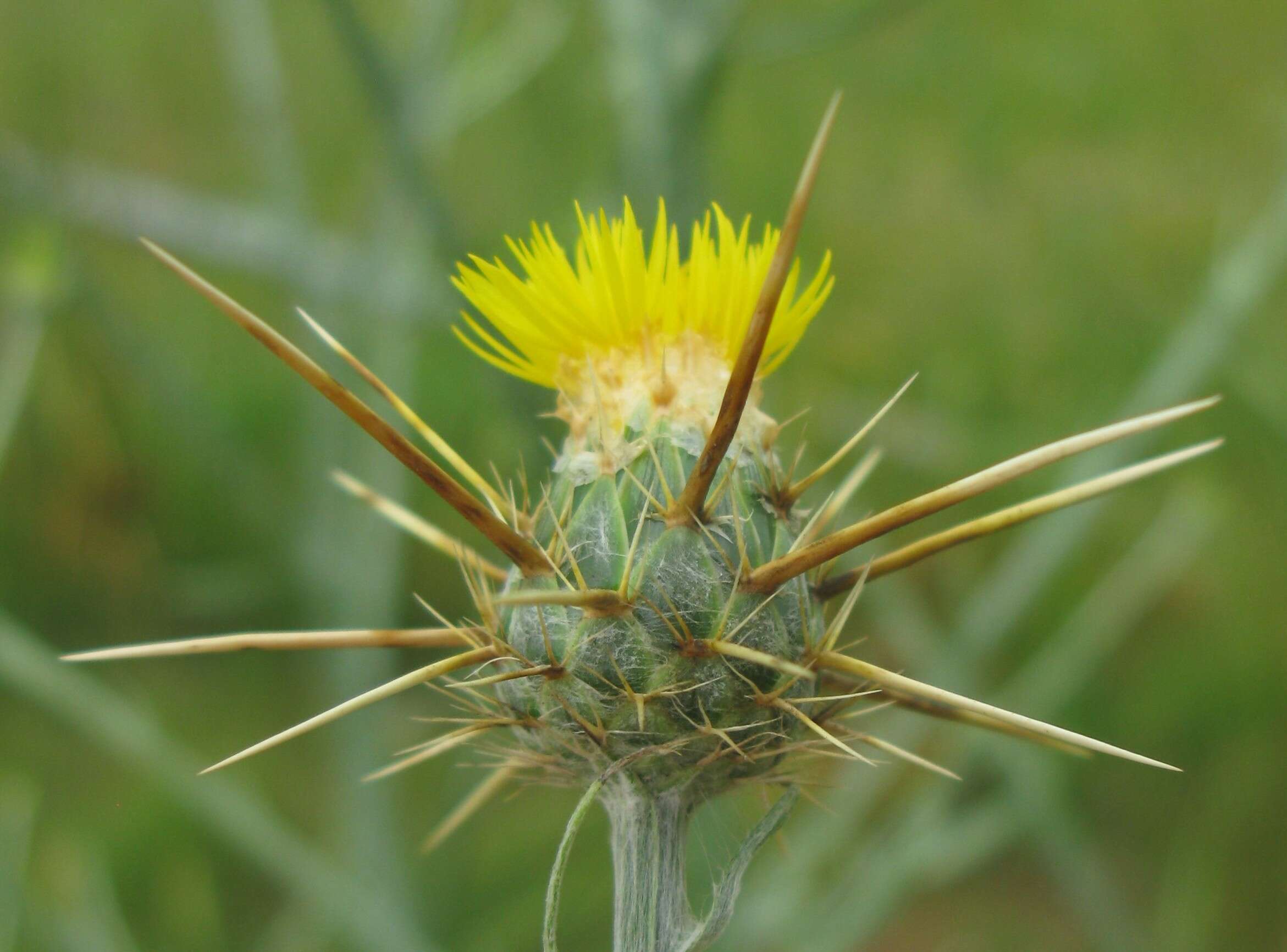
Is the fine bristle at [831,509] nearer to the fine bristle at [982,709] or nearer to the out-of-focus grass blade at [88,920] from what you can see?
the fine bristle at [982,709]

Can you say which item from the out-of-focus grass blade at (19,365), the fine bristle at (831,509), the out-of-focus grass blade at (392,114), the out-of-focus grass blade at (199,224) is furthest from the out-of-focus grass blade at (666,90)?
the out-of-focus grass blade at (19,365)

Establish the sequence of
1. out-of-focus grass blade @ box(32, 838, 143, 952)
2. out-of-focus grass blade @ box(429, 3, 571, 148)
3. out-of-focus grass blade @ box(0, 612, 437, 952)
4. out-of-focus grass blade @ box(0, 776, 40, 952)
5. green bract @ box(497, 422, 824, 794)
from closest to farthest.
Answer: green bract @ box(497, 422, 824, 794) < out-of-focus grass blade @ box(0, 612, 437, 952) < out-of-focus grass blade @ box(0, 776, 40, 952) < out-of-focus grass blade @ box(32, 838, 143, 952) < out-of-focus grass blade @ box(429, 3, 571, 148)

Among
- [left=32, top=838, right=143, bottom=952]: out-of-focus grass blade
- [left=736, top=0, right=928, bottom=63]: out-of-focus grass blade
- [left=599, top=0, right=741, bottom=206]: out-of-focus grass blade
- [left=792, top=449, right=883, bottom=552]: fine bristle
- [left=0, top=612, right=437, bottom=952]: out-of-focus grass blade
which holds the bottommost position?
[left=32, top=838, right=143, bottom=952]: out-of-focus grass blade

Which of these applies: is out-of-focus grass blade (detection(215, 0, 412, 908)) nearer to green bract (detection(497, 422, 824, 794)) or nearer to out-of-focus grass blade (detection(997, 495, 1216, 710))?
out-of-focus grass blade (detection(997, 495, 1216, 710))

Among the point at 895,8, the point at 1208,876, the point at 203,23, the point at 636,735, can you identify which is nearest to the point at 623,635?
the point at 636,735

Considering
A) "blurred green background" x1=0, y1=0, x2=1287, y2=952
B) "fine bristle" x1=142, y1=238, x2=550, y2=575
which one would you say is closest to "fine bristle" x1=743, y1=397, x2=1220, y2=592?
"fine bristle" x1=142, y1=238, x2=550, y2=575

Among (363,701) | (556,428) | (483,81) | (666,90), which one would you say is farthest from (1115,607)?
(363,701)

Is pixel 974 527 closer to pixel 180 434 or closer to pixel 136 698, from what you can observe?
pixel 180 434

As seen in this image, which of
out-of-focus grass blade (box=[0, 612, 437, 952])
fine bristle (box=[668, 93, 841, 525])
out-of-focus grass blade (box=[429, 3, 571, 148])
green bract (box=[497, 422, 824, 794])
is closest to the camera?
fine bristle (box=[668, 93, 841, 525])
